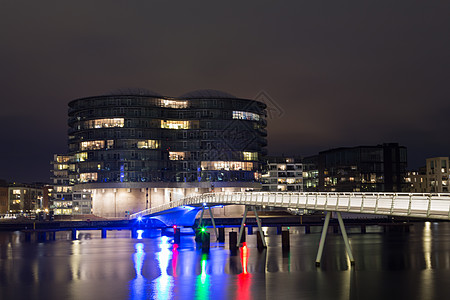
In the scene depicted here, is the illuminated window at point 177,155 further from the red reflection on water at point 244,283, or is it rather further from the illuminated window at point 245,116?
the red reflection on water at point 244,283

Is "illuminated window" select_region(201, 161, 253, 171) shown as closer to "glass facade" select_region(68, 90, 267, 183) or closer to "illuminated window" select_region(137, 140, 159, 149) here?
"glass facade" select_region(68, 90, 267, 183)

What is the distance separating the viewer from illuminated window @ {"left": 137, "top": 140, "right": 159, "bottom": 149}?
576 feet

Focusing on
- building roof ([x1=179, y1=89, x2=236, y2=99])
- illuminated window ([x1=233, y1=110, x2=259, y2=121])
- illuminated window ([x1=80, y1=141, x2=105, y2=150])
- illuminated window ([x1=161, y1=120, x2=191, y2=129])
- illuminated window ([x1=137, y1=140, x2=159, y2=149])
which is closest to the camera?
illuminated window ([x1=80, y1=141, x2=105, y2=150])

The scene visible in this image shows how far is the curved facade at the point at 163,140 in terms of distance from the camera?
571ft

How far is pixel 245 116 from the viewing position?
186 metres

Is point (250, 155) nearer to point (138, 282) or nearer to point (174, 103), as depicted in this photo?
point (174, 103)

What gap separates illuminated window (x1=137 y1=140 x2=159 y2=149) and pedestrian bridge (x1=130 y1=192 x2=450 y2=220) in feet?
276

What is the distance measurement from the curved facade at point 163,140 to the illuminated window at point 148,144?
11.7 inches

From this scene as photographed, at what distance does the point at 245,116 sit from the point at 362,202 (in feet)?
427

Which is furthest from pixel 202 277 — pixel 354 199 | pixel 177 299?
pixel 354 199

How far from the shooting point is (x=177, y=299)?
173 ft

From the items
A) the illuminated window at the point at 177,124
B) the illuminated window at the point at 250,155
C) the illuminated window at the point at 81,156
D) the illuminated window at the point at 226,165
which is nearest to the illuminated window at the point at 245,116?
the illuminated window at the point at 250,155

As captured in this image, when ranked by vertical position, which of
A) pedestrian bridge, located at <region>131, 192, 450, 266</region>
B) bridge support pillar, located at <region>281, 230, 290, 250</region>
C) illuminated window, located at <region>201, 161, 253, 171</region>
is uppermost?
illuminated window, located at <region>201, 161, 253, 171</region>

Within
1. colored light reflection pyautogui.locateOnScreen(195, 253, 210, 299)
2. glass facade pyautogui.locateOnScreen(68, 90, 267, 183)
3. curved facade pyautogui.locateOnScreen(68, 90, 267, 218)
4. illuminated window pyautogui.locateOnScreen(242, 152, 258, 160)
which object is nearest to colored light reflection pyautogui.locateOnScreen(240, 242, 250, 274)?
colored light reflection pyautogui.locateOnScreen(195, 253, 210, 299)
